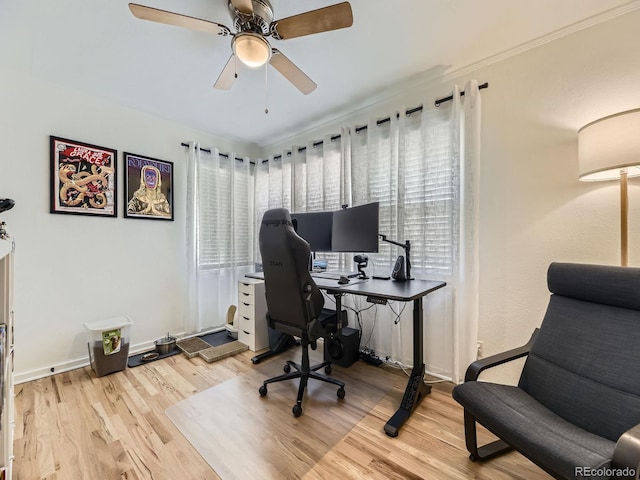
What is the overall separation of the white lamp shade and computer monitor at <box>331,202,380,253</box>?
122 centimetres

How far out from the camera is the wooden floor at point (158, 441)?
1.33 m

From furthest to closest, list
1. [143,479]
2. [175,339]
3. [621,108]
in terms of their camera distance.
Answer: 1. [175,339]
2. [621,108]
3. [143,479]

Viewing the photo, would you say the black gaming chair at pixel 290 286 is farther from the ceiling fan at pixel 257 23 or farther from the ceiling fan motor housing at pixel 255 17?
the ceiling fan motor housing at pixel 255 17

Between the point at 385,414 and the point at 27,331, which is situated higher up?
the point at 27,331

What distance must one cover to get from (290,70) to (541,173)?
A: 1832 millimetres

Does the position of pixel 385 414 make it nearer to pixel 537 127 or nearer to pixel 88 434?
pixel 88 434

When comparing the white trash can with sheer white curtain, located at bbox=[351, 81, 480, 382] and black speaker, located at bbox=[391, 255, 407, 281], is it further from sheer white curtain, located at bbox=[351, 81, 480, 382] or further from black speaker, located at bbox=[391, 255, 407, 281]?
black speaker, located at bbox=[391, 255, 407, 281]

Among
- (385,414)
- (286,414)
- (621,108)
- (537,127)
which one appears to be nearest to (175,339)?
(286,414)

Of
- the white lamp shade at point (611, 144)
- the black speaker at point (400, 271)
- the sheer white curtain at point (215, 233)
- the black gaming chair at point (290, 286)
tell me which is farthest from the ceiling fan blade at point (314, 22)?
the sheer white curtain at point (215, 233)

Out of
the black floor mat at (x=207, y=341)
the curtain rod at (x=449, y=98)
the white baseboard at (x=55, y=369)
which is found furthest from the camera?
the black floor mat at (x=207, y=341)

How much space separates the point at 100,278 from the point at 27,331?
1.98 ft

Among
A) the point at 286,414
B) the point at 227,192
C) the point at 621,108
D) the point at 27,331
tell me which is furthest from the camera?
the point at 227,192

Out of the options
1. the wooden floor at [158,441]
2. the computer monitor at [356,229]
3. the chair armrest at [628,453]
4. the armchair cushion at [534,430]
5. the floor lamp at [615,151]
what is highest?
the floor lamp at [615,151]

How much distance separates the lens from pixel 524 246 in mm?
1888
